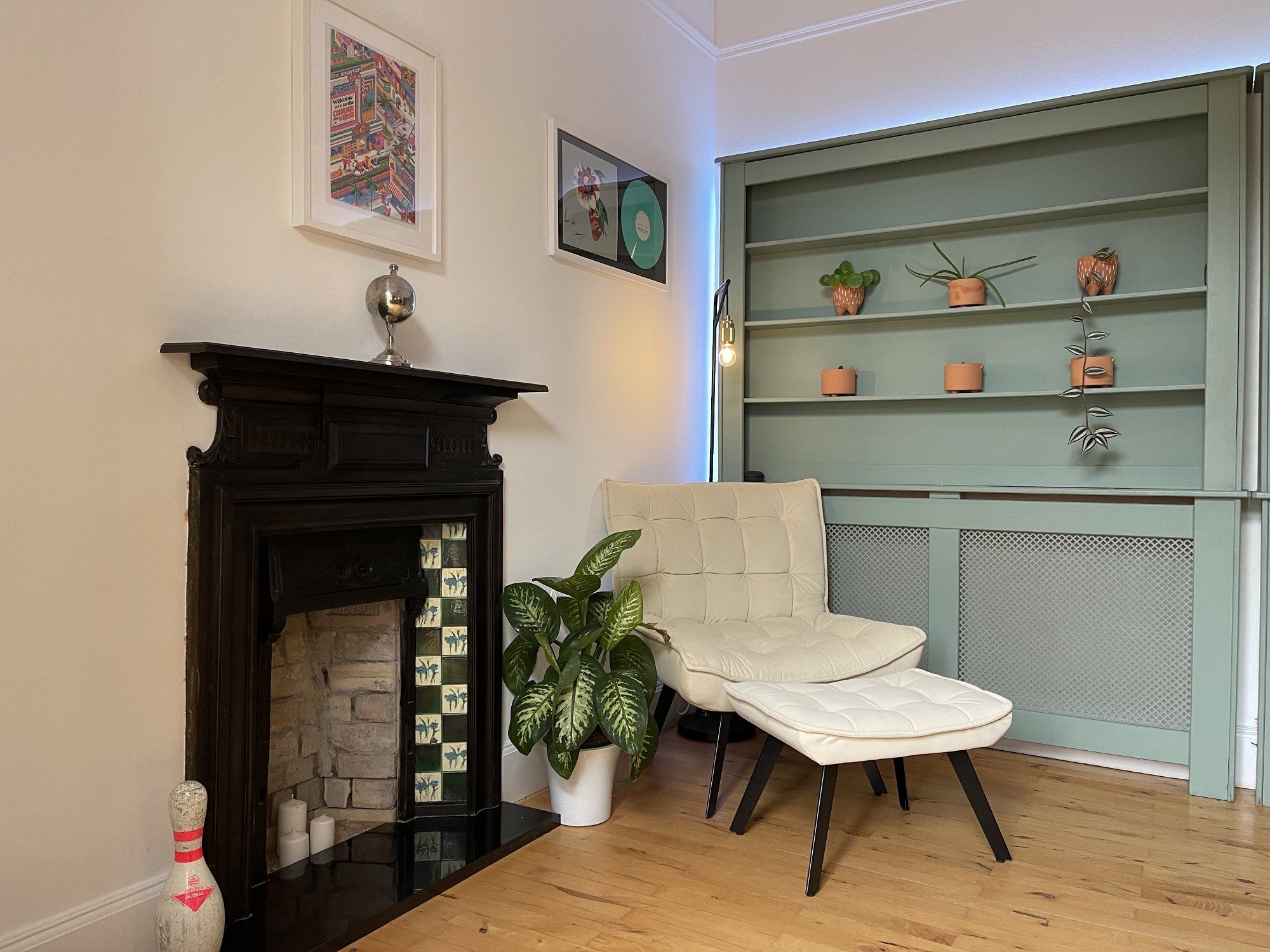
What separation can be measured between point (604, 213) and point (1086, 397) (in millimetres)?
1781

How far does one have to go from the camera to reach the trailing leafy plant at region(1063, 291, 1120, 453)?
10.00ft

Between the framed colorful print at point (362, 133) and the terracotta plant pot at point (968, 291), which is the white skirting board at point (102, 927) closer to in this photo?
the framed colorful print at point (362, 133)

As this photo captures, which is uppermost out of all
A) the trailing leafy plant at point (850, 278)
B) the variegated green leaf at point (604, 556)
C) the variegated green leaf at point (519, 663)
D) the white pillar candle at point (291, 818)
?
the trailing leafy plant at point (850, 278)

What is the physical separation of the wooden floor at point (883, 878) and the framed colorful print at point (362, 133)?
154 cm

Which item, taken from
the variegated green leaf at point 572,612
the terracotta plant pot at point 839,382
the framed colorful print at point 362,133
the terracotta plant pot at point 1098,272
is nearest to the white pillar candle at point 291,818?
the variegated green leaf at point 572,612

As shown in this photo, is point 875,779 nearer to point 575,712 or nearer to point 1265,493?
point 575,712

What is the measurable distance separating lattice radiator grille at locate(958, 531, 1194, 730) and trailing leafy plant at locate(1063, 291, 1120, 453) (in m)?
0.33

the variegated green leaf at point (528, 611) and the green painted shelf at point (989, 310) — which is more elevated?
the green painted shelf at point (989, 310)

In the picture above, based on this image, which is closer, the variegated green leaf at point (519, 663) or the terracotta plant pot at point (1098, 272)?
the variegated green leaf at point (519, 663)

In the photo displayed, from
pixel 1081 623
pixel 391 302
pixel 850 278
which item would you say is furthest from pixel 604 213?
pixel 1081 623

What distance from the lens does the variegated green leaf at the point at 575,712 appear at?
2244mm

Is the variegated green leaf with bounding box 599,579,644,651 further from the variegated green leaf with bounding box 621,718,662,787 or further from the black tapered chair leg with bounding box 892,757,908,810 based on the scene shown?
the black tapered chair leg with bounding box 892,757,908,810

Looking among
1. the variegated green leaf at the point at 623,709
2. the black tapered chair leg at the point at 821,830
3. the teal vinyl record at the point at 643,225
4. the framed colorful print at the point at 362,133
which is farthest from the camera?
the teal vinyl record at the point at 643,225

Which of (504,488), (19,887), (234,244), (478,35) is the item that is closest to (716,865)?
(504,488)
